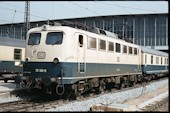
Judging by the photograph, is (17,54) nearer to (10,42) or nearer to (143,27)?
(10,42)

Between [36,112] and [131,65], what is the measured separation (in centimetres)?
1162

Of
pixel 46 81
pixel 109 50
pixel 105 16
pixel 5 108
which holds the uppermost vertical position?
pixel 105 16

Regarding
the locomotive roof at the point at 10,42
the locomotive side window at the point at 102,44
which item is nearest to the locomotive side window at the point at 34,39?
the locomotive side window at the point at 102,44

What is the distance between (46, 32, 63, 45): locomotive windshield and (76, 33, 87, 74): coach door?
824 mm

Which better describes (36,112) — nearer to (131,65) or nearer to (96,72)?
(96,72)

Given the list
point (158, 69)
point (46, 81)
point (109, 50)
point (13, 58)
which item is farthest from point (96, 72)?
point (158, 69)

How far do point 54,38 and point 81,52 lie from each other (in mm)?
1389

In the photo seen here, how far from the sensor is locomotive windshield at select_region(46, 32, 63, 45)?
13420mm

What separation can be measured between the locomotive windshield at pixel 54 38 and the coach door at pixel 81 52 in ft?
2.70

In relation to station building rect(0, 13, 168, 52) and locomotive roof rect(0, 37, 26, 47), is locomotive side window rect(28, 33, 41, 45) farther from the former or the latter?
station building rect(0, 13, 168, 52)

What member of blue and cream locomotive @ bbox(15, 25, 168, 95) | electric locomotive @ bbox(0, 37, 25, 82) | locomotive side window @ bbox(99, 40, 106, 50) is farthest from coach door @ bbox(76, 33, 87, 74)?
electric locomotive @ bbox(0, 37, 25, 82)

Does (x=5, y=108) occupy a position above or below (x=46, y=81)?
below

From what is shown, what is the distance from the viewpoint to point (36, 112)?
10742mm

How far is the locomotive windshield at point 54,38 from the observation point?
528 inches
